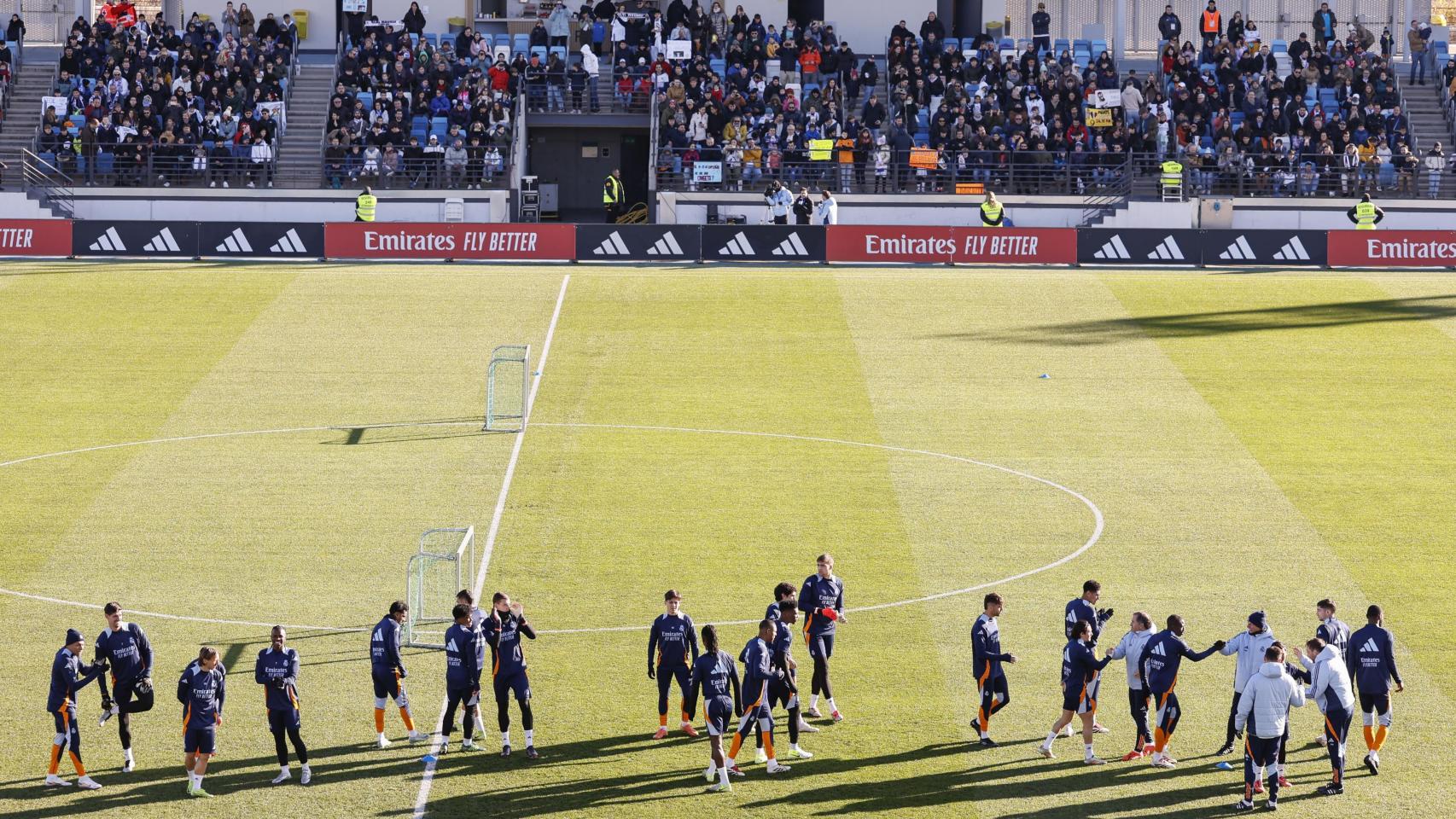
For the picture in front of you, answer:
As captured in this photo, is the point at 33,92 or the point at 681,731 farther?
the point at 33,92

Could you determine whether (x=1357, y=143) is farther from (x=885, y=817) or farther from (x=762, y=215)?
(x=885, y=817)

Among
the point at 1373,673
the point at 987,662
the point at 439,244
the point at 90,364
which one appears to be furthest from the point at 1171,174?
the point at 987,662

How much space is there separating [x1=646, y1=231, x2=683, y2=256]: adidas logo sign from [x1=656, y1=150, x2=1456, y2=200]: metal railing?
725cm

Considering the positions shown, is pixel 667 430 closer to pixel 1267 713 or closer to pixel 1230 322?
pixel 1230 322

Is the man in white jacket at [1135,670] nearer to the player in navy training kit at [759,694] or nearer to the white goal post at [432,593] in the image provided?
the player in navy training kit at [759,694]

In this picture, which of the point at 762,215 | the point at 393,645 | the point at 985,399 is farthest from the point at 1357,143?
the point at 393,645

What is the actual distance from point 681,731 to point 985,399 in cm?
1769

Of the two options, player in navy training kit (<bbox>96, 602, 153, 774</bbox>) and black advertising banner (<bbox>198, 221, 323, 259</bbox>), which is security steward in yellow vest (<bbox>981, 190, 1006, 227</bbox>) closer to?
black advertising banner (<bbox>198, 221, 323, 259</bbox>)

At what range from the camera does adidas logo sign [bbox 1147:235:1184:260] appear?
158 ft

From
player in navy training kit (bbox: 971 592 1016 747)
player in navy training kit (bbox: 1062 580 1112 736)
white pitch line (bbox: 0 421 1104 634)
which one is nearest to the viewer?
player in navy training kit (bbox: 971 592 1016 747)

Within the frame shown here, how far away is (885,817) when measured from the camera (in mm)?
17344

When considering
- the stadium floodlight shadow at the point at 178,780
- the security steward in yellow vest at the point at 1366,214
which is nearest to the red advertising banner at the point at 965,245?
the security steward in yellow vest at the point at 1366,214

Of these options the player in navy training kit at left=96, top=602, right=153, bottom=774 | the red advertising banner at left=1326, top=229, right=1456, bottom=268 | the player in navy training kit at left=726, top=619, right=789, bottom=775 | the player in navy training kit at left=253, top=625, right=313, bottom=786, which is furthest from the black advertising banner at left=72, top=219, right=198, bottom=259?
the player in navy training kit at left=726, top=619, right=789, bottom=775

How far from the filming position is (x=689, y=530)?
27406mm
